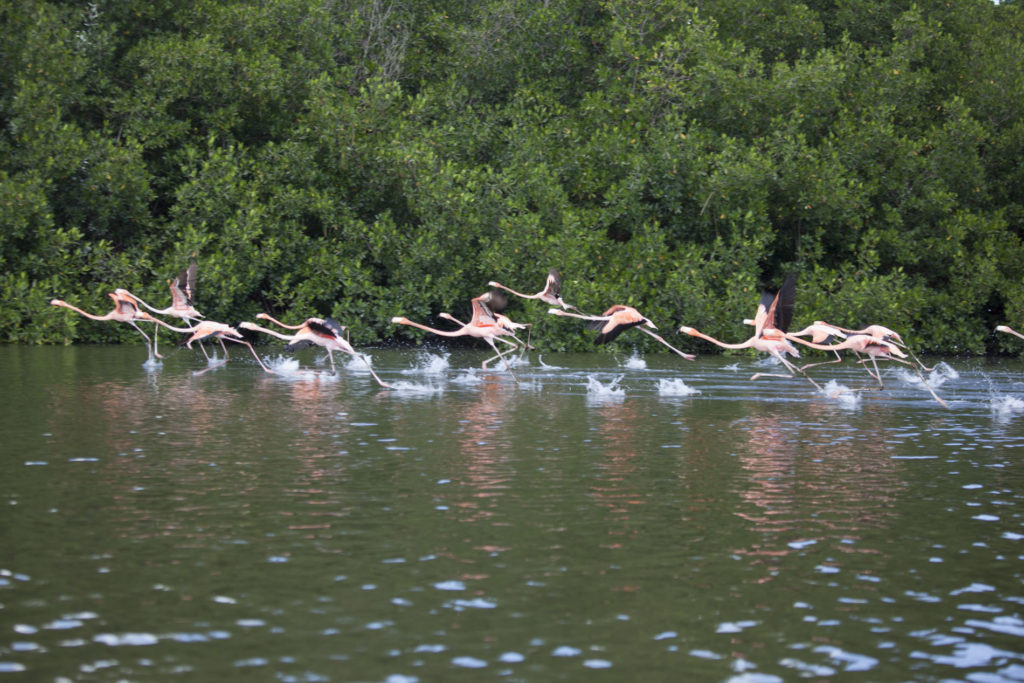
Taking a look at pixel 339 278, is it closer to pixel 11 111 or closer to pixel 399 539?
pixel 11 111

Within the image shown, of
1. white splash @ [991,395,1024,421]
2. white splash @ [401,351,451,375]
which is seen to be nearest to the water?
white splash @ [991,395,1024,421]

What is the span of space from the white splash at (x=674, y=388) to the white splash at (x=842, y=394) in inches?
91.1

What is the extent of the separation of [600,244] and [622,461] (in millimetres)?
21051

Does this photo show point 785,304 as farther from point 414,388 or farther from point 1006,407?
point 414,388

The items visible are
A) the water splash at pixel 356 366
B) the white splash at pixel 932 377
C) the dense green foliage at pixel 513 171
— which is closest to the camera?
the white splash at pixel 932 377

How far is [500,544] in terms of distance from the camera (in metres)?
7.89

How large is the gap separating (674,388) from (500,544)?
484 inches

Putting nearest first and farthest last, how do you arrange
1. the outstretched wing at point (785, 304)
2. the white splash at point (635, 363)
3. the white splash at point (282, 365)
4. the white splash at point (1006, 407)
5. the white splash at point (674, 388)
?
the white splash at point (1006, 407), the outstretched wing at point (785, 304), the white splash at point (674, 388), the white splash at point (282, 365), the white splash at point (635, 363)

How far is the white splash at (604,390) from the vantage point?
1850 centimetres

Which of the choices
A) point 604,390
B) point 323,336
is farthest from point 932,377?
point 323,336

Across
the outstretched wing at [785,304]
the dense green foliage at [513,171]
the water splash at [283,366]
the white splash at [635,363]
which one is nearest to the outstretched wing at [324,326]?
the water splash at [283,366]

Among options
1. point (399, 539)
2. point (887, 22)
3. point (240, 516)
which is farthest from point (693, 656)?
point (887, 22)

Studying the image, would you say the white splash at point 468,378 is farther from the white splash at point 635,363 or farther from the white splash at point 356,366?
the white splash at point 635,363


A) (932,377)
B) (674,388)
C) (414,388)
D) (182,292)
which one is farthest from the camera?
(182,292)
